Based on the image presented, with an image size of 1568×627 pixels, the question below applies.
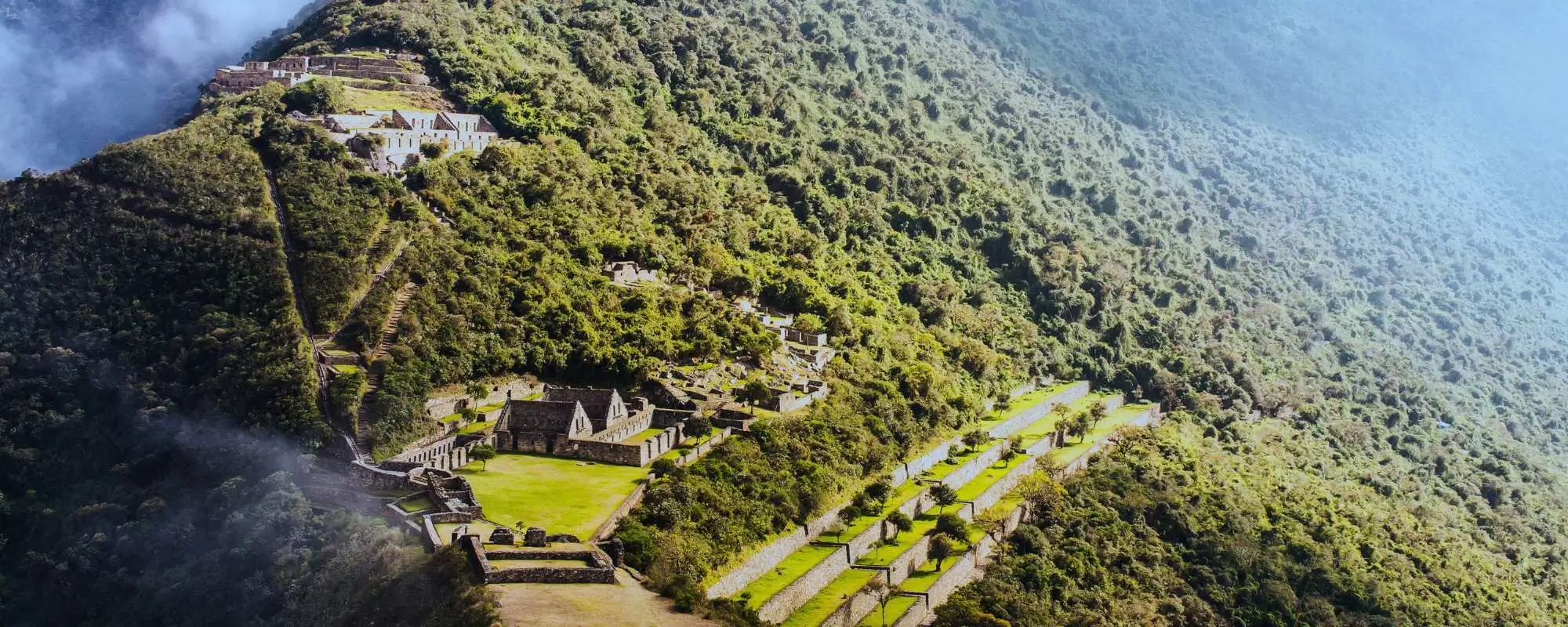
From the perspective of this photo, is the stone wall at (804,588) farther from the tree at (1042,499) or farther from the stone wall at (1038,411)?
the stone wall at (1038,411)

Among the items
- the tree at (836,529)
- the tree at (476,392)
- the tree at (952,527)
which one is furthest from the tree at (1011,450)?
the tree at (476,392)

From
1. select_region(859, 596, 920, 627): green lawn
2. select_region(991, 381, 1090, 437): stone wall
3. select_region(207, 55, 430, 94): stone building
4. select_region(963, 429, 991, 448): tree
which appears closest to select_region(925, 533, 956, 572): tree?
select_region(859, 596, 920, 627): green lawn

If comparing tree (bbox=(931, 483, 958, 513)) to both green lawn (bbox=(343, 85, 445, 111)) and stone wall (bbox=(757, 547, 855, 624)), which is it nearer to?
stone wall (bbox=(757, 547, 855, 624))

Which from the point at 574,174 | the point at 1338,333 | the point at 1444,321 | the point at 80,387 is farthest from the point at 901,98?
the point at 80,387

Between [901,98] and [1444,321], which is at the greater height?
[901,98]

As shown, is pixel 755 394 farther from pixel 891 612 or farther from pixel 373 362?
pixel 373 362

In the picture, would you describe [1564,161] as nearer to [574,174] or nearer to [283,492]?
[574,174]
